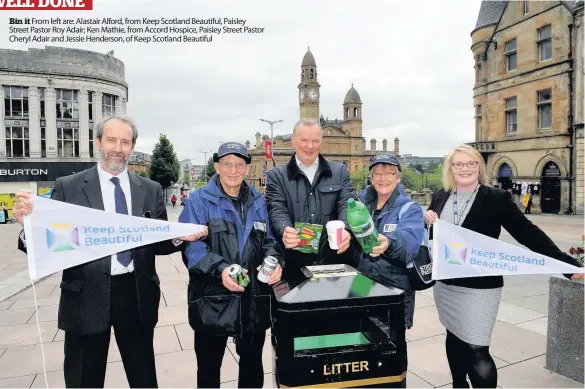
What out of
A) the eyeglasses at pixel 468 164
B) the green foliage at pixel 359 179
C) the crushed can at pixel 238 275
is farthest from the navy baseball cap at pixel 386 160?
the green foliage at pixel 359 179

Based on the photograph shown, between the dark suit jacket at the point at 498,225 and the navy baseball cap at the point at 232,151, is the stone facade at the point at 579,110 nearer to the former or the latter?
the dark suit jacket at the point at 498,225

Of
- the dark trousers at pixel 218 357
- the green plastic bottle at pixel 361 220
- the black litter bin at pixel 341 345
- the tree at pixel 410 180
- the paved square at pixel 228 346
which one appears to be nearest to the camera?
the black litter bin at pixel 341 345

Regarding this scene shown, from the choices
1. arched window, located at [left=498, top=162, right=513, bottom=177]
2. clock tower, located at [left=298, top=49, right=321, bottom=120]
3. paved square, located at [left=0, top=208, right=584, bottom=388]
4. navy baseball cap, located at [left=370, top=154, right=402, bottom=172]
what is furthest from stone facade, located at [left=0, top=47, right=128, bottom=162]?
clock tower, located at [left=298, top=49, right=321, bottom=120]

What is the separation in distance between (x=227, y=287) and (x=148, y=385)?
0.95m

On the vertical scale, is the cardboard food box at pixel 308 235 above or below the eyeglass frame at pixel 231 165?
below

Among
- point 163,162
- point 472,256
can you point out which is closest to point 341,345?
point 472,256

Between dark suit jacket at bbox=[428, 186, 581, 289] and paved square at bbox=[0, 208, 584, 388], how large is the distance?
1398mm

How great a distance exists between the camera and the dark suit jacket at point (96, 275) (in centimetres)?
248

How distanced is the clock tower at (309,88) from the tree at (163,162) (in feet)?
160

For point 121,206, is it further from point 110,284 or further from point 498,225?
point 498,225

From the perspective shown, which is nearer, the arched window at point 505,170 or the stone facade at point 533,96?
the stone facade at point 533,96

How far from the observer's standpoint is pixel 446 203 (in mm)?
3117

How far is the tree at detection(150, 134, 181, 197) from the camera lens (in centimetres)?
4712

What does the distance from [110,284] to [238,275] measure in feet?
2.80
